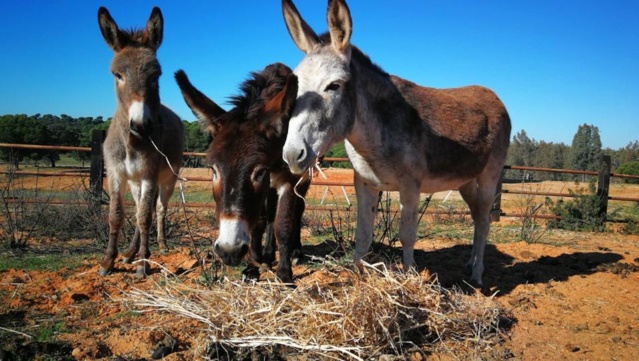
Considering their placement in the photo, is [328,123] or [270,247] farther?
[270,247]

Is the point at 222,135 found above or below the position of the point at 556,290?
above

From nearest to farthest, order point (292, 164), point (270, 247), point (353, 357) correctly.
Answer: point (353, 357)
point (292, 164)
point (270, 247)

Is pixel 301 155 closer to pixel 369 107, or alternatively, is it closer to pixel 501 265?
pixel 369 107

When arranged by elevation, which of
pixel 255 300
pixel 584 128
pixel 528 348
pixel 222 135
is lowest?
pixel 528 348

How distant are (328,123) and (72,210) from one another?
21.6ft

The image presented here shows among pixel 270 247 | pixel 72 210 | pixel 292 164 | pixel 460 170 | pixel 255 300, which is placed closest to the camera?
pixel 292 164

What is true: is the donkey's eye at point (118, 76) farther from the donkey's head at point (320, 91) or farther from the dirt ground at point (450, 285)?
the donkey's head at point (320, 91)

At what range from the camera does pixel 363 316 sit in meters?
2.61

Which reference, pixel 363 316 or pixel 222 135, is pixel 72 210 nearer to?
pixel 222 135

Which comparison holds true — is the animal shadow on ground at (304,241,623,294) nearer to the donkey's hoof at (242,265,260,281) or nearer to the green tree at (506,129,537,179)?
the donkey's hoof at (242,265,260,281)

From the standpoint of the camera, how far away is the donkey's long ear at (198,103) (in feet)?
10.8

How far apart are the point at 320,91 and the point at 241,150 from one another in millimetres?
754

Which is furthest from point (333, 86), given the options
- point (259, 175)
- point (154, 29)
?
point (154, 29)

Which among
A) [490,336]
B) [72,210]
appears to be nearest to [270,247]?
[490,336]
